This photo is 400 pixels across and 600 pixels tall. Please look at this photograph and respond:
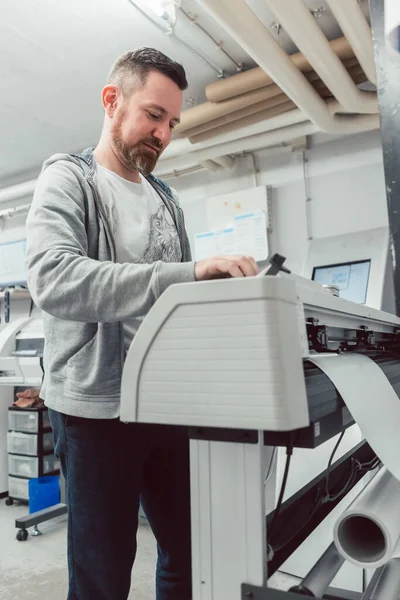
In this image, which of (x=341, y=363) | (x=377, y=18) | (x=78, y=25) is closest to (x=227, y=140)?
(x=78, y=25)

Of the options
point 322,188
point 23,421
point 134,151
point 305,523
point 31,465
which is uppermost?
point 322,188

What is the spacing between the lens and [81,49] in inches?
94.7

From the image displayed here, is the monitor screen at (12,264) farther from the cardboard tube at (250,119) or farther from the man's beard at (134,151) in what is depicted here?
the man's beard at (134,151)

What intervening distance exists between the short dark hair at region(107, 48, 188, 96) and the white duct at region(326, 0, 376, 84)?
0.92m

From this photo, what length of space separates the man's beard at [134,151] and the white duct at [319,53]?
909 millimetres

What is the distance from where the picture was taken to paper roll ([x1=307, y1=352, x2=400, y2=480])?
2.39 ft

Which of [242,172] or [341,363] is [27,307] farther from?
[341,363]

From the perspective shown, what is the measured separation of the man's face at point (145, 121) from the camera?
1122 millimetres

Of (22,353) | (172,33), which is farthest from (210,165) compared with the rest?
(22,353)

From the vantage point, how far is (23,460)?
11.0 feet

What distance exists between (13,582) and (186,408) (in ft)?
6.92

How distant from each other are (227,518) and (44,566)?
2.10m

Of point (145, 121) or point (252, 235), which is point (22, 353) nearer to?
point (252, 235)

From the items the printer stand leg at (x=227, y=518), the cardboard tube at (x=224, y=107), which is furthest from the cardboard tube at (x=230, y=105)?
the printer stand leg at (x=227, y=518)
